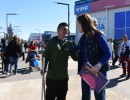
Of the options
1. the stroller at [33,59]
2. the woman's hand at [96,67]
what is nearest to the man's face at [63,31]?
the woman's hand at [96,67]

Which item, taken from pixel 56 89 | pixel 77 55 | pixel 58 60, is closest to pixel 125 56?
pixel 56 89

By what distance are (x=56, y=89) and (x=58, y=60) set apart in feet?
1.73

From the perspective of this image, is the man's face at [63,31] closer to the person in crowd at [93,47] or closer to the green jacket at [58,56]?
the green jacket at [58,56]

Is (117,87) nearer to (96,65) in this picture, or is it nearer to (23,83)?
→ (23,83)

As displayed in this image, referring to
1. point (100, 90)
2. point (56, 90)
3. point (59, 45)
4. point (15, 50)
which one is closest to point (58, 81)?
point (56, 90)

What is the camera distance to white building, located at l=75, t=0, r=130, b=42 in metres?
38.9

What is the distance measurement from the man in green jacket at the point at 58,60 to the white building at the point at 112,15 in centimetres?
3396

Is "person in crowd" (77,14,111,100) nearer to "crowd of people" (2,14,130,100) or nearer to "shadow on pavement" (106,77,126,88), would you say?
"crowd of people" (2,14,130,100)

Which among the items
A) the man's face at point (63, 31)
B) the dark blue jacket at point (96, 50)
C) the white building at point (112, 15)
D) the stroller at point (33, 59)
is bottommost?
the stroller at point (33, 59)

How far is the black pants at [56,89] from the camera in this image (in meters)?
5.29

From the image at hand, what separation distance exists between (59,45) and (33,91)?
157 inches

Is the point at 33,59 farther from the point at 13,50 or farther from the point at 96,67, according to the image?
the point at 96,67

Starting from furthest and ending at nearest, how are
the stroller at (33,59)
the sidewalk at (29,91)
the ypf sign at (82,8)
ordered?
1. the ypf sign at (82,8)
2. the stroller at (33,59)
3. the sidewalk at (29,91)

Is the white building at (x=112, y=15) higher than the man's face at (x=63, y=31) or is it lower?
higher
